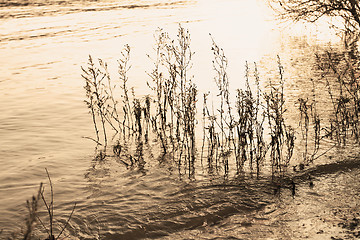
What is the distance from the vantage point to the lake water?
631 centimetres

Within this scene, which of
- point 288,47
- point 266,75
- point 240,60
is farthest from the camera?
point 288,47

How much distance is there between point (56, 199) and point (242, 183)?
2.99 m

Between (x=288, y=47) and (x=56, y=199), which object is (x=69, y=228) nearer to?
(x=56, y=199)

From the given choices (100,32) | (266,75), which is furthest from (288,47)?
(100,32)

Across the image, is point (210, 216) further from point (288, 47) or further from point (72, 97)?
point (288, 47)

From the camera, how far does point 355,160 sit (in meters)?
8.19

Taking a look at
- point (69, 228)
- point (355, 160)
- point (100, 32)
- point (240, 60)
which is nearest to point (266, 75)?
point (240, 60)

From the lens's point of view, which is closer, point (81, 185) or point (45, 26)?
point (81, 185)

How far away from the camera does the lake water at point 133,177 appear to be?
631cm

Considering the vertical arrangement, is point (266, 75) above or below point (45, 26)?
below

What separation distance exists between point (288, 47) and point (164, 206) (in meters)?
17.3

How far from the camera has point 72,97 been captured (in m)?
14.8

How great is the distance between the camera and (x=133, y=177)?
8.20 m

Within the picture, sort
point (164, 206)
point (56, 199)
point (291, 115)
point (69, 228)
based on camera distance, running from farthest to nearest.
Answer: point (291, 115) → point (56, 199) → point (164, 206) → point (69, 228)
